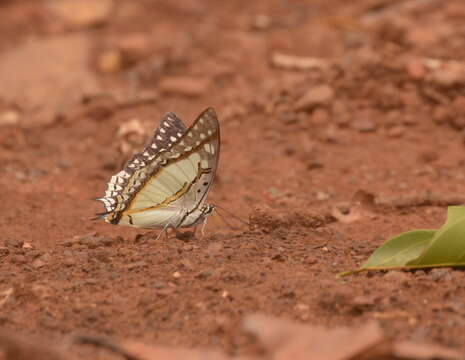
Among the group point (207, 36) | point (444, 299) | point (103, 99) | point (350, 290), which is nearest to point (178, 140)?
point (350, 290)

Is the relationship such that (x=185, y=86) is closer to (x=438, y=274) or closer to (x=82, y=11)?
(x=82, y=11)

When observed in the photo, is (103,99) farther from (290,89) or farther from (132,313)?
(132,313)

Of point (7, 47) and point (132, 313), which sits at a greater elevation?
point (7, 47)

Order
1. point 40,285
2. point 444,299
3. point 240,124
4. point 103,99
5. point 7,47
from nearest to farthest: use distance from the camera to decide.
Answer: point 444,299 < point 40,285 < point 240,124 < point 103,99 < point 7,47

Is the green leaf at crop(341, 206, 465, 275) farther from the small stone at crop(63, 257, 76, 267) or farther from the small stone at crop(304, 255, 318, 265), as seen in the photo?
the small stone at crop(63, 257, 76, 267)

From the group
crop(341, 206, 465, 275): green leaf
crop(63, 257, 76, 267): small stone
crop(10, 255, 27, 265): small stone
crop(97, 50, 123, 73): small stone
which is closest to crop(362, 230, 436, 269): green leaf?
crop(341, 206, 465, 275): green leaf
